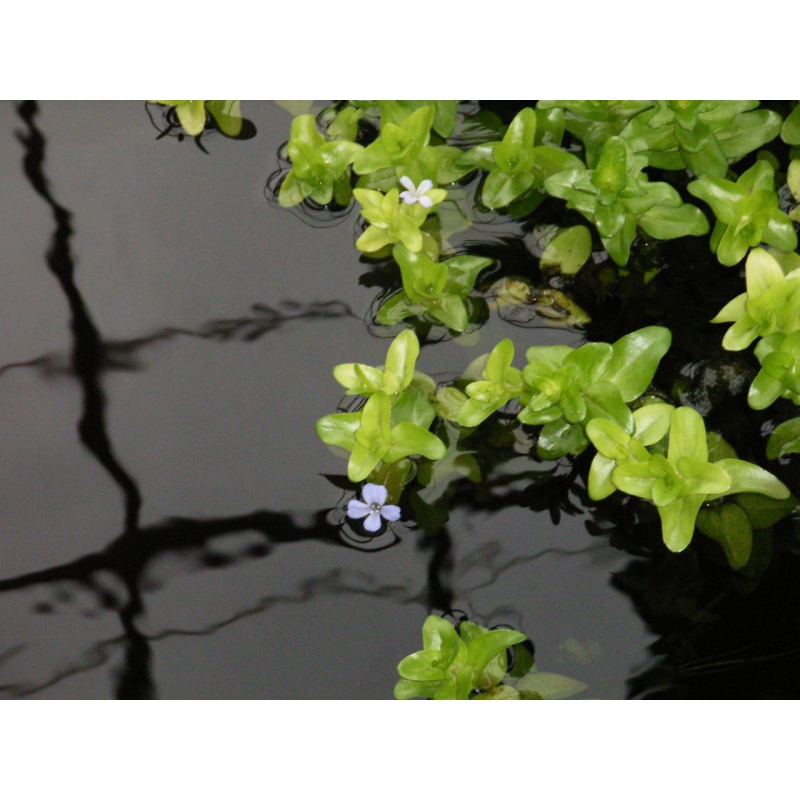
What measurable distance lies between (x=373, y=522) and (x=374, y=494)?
0.16 ft

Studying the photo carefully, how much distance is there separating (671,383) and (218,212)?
84 cm

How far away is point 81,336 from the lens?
5.01 feet

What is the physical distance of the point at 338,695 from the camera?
131cm

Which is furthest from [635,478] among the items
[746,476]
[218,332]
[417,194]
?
[218,332]

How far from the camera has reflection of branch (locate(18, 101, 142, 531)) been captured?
4.69ft

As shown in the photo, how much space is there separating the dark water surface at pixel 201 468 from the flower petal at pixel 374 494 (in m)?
0.06

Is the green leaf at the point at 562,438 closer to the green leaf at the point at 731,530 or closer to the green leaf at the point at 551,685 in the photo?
the green leaf at the point at 731,530

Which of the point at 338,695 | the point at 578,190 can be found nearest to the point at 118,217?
the point at 578,190

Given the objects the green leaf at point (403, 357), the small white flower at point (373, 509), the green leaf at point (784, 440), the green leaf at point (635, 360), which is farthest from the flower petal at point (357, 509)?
the green leaf at point (784, 440)

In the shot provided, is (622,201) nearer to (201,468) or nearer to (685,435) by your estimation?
(685,435)

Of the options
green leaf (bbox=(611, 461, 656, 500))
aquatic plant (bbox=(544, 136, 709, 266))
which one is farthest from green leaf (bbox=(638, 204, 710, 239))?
green leaf (bbox=(611, 461, 656, 500))

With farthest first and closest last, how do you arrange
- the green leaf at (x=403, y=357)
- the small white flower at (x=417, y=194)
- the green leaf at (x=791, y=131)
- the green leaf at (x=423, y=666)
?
the green leaf at (x=791, y=131) < the small white flower at (x=417, y=194) < the green leaf at (x=403, y=357) < the green leaf at (x=423, y=666)

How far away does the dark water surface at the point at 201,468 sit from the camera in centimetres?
133

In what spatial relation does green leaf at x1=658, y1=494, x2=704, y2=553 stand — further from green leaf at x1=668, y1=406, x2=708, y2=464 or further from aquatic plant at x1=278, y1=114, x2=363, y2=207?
aquatic plant at x1=278, y1=114, x2=363, y2=207
